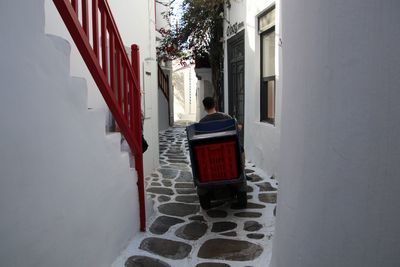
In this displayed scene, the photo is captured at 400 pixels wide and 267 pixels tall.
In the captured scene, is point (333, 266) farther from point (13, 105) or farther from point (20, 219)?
point (13, 105)

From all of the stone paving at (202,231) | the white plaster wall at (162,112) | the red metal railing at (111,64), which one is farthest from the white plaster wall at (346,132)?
the white plaster wall at (162,112)

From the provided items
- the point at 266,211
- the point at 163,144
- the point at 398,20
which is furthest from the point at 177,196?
the point at 163,144

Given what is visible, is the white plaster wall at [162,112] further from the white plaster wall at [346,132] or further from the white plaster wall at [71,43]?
the white plaster wall at [346,132]

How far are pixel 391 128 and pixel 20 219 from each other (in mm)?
2020

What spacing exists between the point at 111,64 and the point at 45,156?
1.39 m

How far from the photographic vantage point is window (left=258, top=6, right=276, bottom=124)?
22.9ft

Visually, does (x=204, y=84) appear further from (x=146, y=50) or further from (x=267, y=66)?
(x=267, y=66)

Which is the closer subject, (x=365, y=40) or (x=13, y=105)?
(x=365, y=40)

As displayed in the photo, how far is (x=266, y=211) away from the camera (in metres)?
4.97

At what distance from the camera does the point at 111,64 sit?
11.4 feet

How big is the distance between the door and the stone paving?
2954 mm

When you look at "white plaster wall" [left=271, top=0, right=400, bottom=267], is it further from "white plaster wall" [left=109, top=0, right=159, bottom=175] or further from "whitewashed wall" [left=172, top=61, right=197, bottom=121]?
"whitewashed wall" [left=172, top=61, right=197, bottom=121]

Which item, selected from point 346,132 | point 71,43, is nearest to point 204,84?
point 71,43

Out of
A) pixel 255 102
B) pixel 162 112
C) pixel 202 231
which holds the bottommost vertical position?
pixel 202 231
